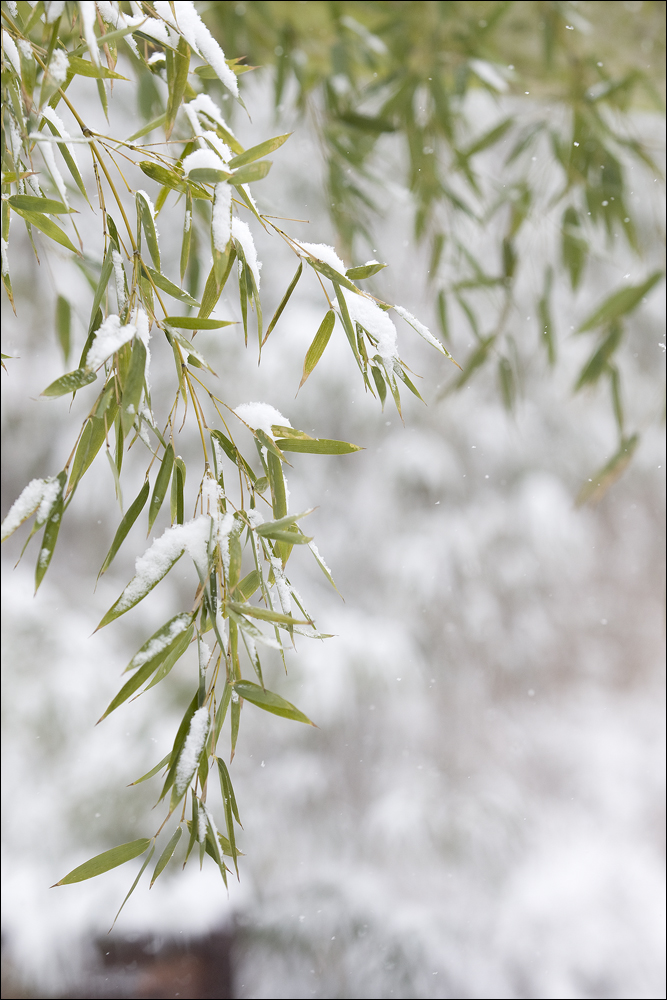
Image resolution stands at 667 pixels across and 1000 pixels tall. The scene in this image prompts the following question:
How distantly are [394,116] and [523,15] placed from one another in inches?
8.2

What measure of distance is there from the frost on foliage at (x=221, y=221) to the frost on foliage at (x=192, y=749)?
7.1 inches

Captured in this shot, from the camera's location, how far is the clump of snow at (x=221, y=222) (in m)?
0.24

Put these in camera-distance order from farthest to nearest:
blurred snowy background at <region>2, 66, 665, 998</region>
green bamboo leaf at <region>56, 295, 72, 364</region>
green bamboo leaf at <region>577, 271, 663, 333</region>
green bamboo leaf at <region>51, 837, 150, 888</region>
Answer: blurred snowy background at <region>2, 66, 665, 998</region> < green bamboo leaf at <region>577, 271, 663, 333</region> < green bamboo leaf at <region>56, 295, 72, 364</region> < green bamboo leaf at <region>51, 837, 150, 888</region>

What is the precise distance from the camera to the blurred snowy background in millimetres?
1038

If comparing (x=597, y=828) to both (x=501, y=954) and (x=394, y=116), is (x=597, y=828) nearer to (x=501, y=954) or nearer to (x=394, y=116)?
(x=501, y=954)

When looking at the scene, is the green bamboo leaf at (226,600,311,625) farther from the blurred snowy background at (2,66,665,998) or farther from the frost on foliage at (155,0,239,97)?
the blurred snowy background at (2,66,665,998)

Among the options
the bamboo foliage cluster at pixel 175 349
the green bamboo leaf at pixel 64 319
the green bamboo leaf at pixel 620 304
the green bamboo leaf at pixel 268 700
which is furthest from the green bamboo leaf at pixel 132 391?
the green bamboo leaf at pixel 620 304

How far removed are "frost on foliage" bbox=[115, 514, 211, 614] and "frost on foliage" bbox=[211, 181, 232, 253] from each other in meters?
0.10

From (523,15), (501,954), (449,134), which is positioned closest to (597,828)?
(501,954)

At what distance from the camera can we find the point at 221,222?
0.80 ft

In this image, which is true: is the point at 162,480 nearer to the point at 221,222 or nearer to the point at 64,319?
the point at 221,222

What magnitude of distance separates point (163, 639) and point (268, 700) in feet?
0.16

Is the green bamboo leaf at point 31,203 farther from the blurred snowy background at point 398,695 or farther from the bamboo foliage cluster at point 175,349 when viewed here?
the blurred snowy background at point 398,695

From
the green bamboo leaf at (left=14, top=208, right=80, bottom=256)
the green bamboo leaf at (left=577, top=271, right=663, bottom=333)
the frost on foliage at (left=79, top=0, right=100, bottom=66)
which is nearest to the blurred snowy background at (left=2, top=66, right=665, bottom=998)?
the green bamboo leaf at (left=577, top=271, right=663, bottom=333)
